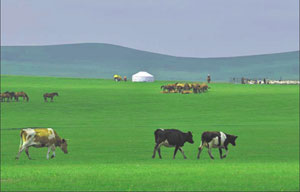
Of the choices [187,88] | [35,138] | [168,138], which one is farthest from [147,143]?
[187,88]

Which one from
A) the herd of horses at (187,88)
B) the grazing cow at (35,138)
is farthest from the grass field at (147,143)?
the herd of horses at (187,88)

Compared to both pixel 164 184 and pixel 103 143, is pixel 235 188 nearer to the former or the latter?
pixel 164 184

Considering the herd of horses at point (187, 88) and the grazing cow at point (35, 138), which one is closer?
the grazing cow at point (35, 138)

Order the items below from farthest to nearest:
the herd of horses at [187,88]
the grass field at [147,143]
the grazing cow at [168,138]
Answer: the herd of horses at [187,88], the grazing cow at [168,138], the grass field at [147,143]

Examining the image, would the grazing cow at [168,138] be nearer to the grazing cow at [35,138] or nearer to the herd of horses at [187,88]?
the grazing cow at [35,138]

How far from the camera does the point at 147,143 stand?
44375 millimetres

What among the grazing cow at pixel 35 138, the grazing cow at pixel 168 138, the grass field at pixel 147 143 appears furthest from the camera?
the grazing cow at pixel 35 138

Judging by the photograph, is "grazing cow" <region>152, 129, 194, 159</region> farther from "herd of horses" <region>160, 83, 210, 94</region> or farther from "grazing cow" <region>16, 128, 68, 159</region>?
"herd of horses" <region>160, 83, 210, 94</region>

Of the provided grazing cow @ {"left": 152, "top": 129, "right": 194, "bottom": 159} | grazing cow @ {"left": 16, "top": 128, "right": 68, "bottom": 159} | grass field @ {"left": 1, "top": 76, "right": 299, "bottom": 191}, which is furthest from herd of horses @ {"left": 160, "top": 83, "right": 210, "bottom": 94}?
grazing cow @ {"left": 152, "top": 129, "right": 194, "bottom": 159}

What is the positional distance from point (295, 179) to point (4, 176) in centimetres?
986

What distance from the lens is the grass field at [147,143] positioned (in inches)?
865

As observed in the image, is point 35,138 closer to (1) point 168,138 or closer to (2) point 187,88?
(1) point 168,138

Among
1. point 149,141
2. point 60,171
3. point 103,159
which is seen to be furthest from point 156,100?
point 60,171

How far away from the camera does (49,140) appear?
31.7 metres
